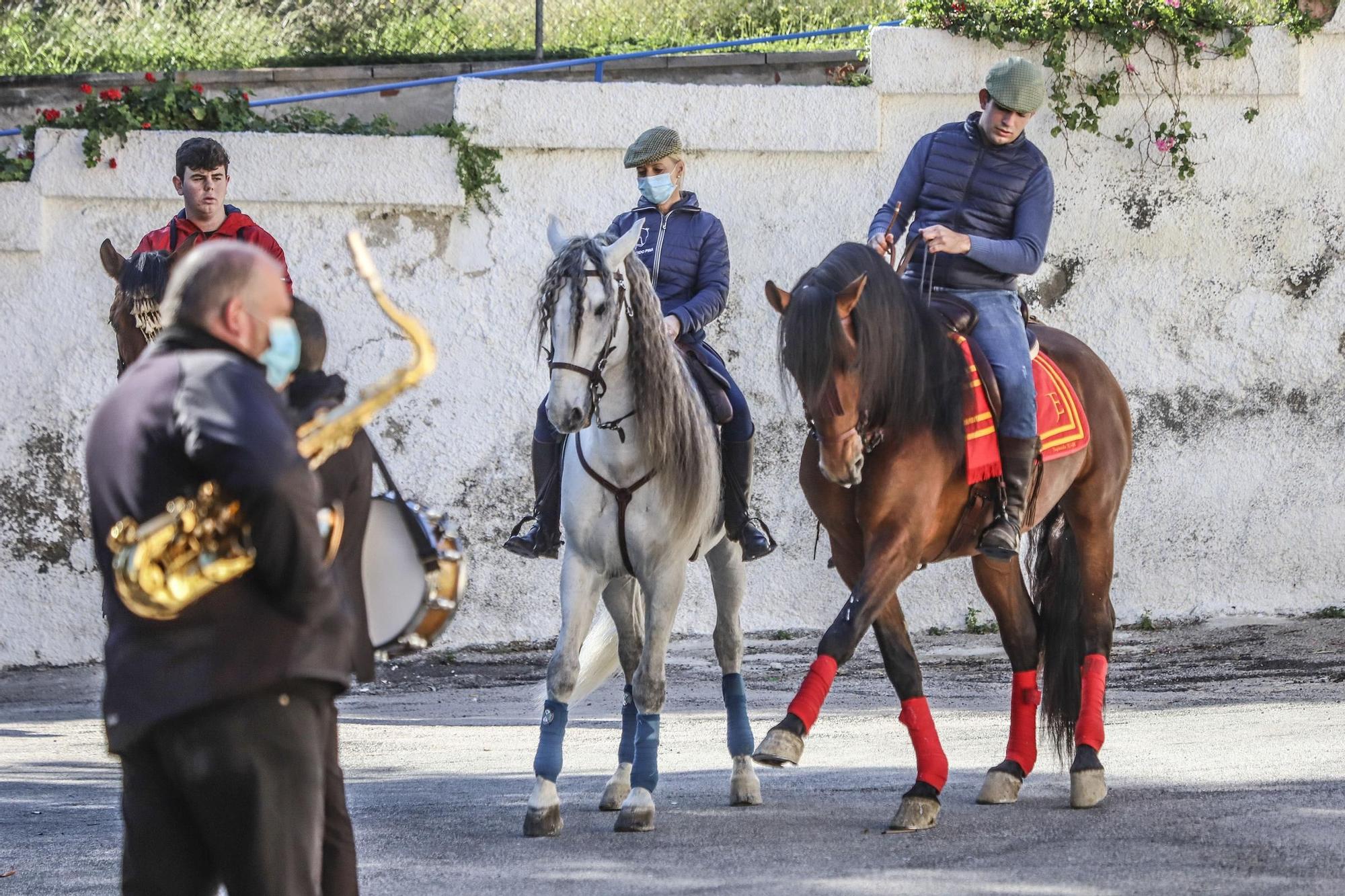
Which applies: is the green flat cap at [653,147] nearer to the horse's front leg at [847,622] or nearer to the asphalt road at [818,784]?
the horse's front leg at [847,622]

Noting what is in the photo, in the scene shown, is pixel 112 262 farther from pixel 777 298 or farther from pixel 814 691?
pixel 814 691

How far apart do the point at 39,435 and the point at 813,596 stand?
4934 millimetres

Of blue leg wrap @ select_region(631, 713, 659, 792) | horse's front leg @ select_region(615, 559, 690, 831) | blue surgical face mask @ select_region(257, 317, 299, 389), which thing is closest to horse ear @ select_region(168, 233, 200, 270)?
horse's front leg @ select_region(615, 559, 690, 831)

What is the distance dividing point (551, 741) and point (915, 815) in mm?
1358

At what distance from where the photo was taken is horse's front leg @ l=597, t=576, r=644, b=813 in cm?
650

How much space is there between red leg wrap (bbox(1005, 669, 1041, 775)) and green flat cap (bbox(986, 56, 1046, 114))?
91.3 inches

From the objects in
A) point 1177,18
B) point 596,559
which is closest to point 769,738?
point 596,559

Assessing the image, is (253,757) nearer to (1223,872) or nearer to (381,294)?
(381,294)

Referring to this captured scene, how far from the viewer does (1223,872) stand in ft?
16.1

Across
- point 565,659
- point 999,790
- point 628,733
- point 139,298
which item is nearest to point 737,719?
point 628,733

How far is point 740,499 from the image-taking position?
266 inches

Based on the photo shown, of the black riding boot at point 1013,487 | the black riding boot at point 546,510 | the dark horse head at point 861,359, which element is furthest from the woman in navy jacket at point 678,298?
the black riding boot at point 1013,487

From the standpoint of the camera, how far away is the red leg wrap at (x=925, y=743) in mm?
6008

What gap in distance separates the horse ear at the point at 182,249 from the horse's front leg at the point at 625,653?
7.25 ft
